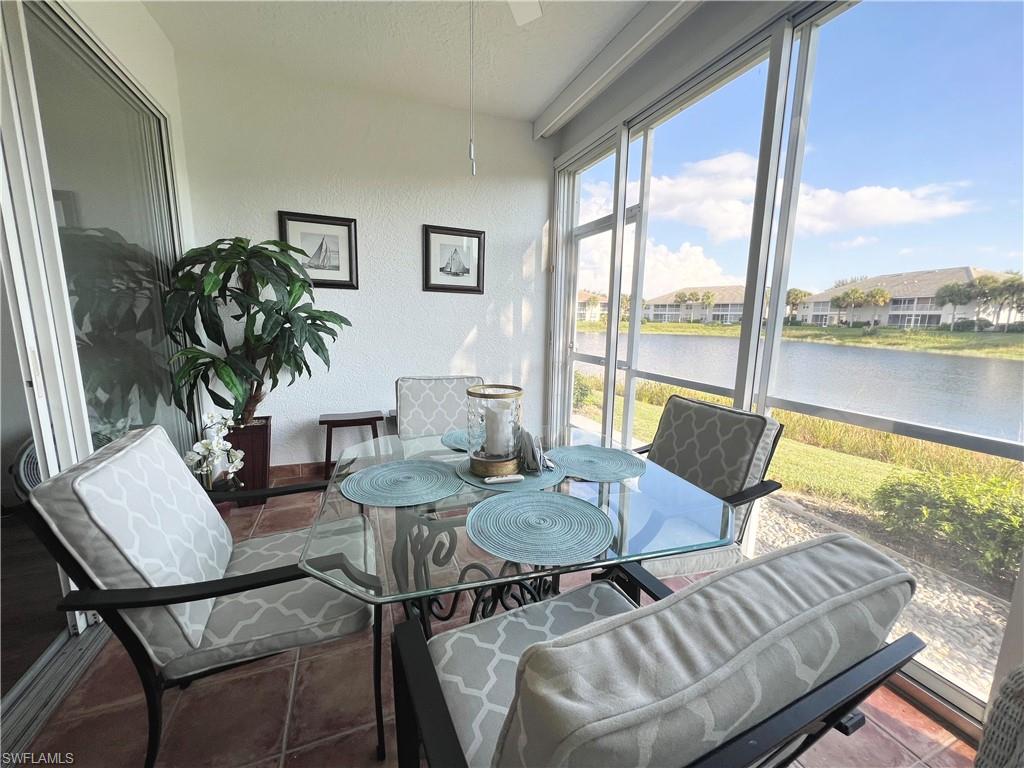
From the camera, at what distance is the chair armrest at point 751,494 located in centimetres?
139

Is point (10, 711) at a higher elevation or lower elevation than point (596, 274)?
lower

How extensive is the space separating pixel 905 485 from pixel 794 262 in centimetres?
101

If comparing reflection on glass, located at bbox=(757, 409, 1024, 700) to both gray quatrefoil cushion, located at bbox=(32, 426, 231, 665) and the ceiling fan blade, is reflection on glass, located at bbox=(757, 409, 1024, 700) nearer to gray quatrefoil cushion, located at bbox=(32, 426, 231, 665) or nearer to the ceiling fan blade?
the ceiling fan blade

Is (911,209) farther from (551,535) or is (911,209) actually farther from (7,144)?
(7,144)

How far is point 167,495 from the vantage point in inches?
44.8

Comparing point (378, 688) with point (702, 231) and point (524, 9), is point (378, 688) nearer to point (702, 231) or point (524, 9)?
point (524, 9)

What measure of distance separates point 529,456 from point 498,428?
0.50 feet

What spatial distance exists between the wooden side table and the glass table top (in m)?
1.64

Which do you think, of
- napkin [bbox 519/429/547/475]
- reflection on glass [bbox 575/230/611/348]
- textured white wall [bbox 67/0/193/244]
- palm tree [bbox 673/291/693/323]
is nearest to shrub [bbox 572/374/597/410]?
reflection on glass [bbox 575/230/611/348]

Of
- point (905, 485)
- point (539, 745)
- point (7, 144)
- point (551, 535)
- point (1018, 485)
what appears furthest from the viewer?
point (905, 485)

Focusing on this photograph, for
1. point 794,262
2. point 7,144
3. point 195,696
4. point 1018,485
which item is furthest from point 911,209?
point 7,144

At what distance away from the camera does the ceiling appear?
221 cm

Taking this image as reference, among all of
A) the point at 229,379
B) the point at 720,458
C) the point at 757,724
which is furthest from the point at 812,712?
the point at 229,379

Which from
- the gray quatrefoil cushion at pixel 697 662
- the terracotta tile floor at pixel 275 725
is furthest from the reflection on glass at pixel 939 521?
the gray quatrefoil cushion at pixel 697 662
